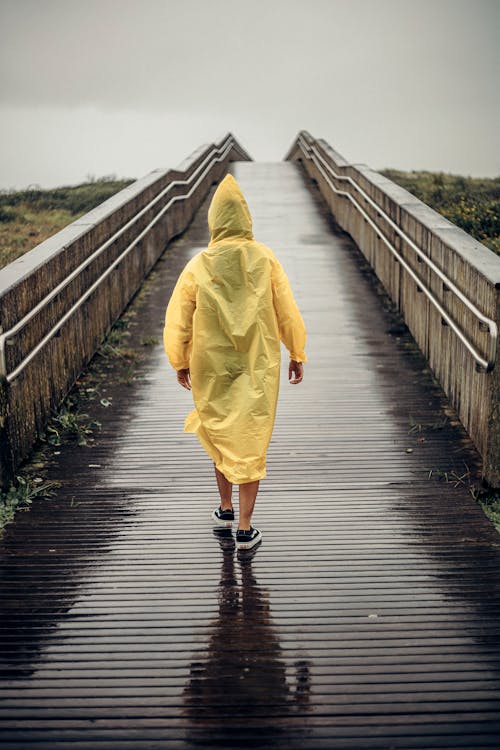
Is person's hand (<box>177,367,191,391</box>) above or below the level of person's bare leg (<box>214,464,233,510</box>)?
above

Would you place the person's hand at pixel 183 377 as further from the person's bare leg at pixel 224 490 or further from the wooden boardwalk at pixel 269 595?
the wooden boardwalk at pixel 269 595

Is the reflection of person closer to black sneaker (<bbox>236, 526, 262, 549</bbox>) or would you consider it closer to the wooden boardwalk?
the wooden boardwalk

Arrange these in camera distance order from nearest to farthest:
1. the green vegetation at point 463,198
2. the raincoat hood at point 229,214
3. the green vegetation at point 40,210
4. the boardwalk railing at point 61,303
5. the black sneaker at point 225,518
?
1. the raincoat hood at point 229,214
2. the black sneaker at point 225,518
3. the boardwalk railing at point 61,303
4. the green vegetation at point 463,198
5. the green vegetation at point 40,210

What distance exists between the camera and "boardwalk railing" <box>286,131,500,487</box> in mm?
5281

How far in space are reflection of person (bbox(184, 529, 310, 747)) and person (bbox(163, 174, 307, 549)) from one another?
74 cm

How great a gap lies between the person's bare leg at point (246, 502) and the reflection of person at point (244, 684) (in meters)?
0.53

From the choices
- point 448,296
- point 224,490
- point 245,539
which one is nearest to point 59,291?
point 224,490

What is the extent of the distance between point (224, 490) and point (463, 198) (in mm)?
14696

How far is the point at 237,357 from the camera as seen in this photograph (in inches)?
178

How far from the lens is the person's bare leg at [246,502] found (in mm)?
4652

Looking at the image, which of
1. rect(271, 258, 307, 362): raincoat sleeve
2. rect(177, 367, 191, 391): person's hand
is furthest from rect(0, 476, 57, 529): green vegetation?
rect(271, 258, 307, 362): raincoat sleeve

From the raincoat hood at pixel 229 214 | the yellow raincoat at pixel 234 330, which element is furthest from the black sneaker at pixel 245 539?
the raincoat hood at pixel 229 214

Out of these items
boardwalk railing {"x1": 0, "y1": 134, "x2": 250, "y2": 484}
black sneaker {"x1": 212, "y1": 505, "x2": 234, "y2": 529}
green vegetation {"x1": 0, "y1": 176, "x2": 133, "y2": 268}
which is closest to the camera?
black sneaker {"x1": 212, "y1": 505, "x2": 234, "y2": 529}

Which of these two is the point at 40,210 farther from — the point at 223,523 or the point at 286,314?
the point at 286,314
